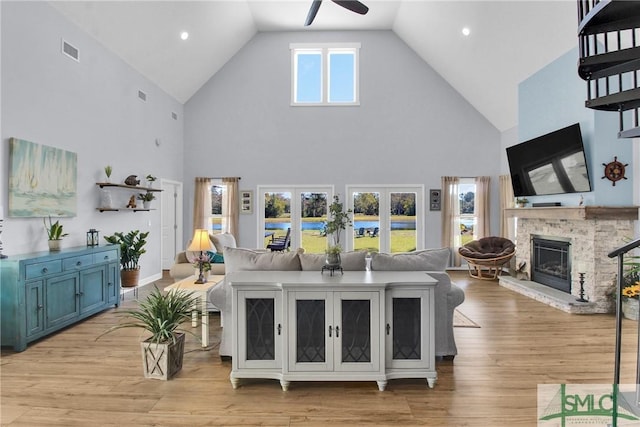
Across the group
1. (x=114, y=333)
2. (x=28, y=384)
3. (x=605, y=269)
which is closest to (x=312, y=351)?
(x=28, y=384)

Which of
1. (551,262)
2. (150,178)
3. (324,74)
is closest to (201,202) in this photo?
(150,178)

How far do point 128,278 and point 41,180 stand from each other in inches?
75.3

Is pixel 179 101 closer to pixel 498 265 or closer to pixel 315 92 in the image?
pixel 315 92

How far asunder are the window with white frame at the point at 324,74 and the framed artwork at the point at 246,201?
7.67ft

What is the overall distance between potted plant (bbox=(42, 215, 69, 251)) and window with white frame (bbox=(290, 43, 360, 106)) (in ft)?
18.3

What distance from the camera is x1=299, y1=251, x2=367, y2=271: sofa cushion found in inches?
130

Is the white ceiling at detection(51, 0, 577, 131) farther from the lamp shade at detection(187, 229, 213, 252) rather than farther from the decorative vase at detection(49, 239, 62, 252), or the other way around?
the lamp shade at detection(187, 229, 213, 252)

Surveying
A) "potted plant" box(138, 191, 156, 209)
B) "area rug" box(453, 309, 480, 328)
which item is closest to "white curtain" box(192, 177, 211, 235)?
"potted plant" box(138, 191, 156, 209)

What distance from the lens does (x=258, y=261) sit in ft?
11.0

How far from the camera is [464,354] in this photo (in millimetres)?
3525

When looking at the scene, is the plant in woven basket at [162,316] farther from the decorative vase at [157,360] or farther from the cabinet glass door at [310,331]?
the cabinet glass door at [310,331]

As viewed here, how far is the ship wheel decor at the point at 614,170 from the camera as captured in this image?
495cm

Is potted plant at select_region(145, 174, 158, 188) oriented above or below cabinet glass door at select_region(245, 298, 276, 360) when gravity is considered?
above

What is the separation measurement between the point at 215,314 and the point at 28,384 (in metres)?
2.17
